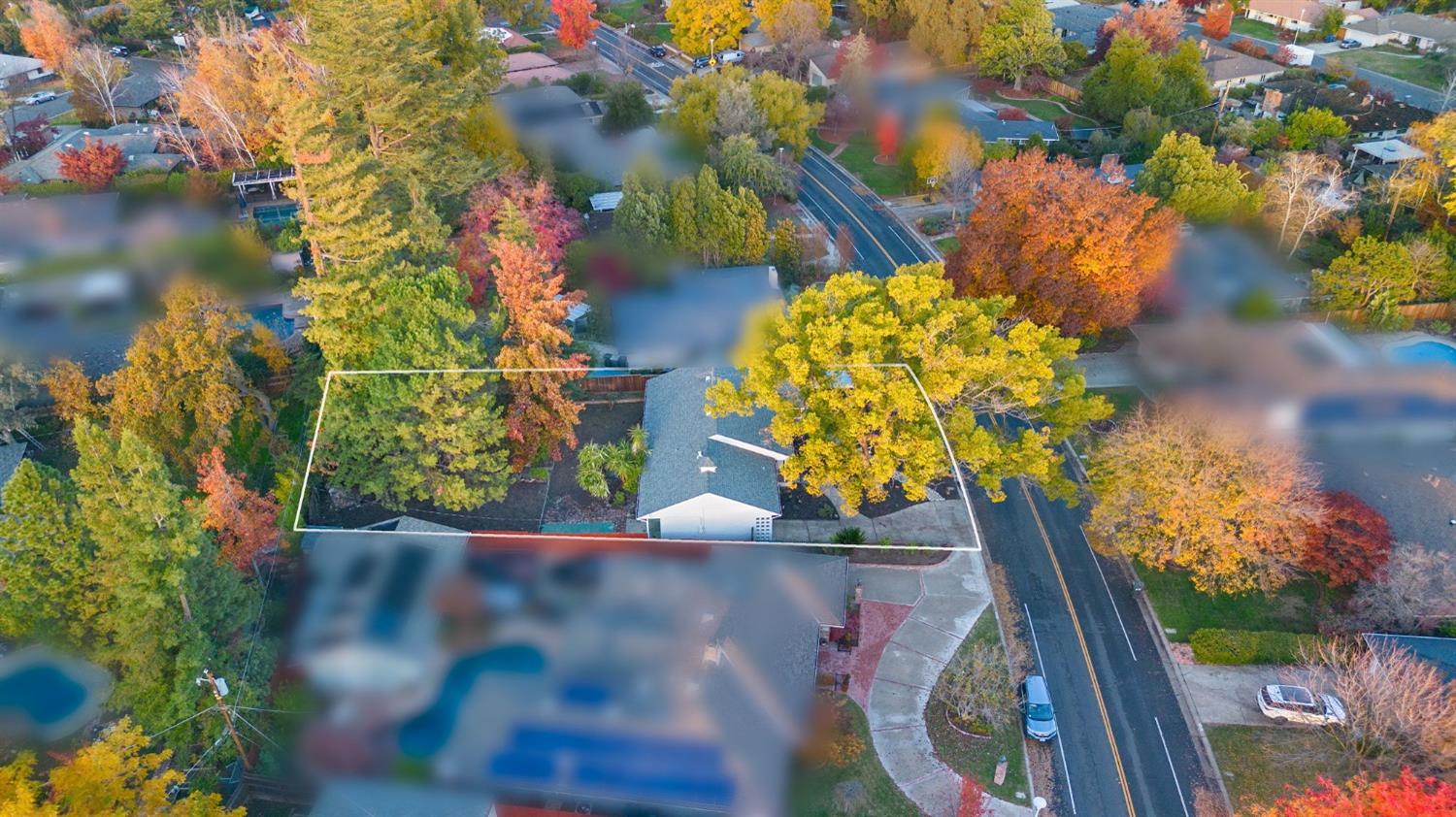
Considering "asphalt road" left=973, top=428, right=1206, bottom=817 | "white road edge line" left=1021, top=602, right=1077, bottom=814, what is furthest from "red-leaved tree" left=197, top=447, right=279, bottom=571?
"white road edge line" left=1021, top=602, right=1077, bottom=814

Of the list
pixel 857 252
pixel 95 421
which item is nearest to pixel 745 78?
pixel 857 252

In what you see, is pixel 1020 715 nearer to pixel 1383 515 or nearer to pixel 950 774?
pixel 950 774

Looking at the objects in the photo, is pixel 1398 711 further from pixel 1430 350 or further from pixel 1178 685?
pixel 1430 350

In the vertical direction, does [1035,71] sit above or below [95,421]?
above

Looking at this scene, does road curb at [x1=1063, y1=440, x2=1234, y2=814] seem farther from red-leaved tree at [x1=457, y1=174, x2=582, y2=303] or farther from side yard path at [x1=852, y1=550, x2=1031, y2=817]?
red-leaved tree at [x1=457, y1=174, x2=582, y2=303]

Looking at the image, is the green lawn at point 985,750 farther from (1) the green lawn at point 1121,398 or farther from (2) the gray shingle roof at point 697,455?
(1) the green lawn at point 1121,398

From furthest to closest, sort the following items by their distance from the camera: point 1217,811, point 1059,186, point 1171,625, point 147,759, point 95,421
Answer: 1. point 1059,186
2. point 95,421
3. point 1171,625
4. point 1217,811
5. point 147,759
